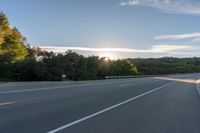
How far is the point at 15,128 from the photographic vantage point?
33.2 feet

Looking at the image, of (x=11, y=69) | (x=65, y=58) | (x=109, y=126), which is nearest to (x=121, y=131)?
(x=109, y=126)

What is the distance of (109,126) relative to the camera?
1102 cm

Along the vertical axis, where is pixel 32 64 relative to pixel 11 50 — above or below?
below

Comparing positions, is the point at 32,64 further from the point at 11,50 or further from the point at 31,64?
the point at 11,50

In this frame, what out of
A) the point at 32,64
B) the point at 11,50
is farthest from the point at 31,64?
the point at 11,50

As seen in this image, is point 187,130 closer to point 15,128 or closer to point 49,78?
point 15,128

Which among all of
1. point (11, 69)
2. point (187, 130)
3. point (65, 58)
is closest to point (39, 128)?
point (187, 130)

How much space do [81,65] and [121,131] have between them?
59.7 metres

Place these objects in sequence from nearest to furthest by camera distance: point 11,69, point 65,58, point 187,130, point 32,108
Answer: point 187,130
point 32,108
point 11,69
point 65,58

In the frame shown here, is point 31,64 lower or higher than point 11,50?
lower

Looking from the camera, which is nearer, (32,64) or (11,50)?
(11,50)

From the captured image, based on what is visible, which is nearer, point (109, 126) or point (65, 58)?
point (109, 126)

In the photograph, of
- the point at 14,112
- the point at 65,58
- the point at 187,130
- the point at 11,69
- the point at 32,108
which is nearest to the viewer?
the point at 187,130

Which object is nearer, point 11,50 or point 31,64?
point 11,50
